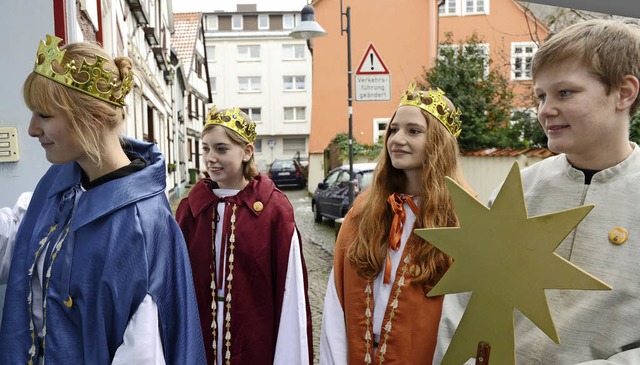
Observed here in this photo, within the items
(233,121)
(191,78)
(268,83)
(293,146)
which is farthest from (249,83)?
(233,121)

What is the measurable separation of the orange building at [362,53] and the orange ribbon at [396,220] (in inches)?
804

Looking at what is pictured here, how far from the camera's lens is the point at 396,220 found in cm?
244

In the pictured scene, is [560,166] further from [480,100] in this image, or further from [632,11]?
[480,100]

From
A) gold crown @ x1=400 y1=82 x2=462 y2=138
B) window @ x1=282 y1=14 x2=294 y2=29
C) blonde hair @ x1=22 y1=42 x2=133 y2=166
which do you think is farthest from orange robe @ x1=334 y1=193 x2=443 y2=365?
window @ x1=282 y1=14 x2=294 y2=29

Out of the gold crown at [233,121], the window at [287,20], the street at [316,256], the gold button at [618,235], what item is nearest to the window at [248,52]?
the window at [287,20]

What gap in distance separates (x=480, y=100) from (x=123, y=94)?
11.1 metres

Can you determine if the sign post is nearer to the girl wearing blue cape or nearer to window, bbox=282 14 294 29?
the girl wearing blue cape

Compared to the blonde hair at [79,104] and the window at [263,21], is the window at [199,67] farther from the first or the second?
the blonde hair at [79,104]

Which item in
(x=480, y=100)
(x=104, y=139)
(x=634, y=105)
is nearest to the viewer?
(x=634, y=105)

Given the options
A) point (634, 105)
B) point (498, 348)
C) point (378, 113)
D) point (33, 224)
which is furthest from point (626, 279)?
point (378, 113)

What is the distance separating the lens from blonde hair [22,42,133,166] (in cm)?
184

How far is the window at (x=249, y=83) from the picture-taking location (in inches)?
1911

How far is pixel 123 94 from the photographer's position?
2.00 m

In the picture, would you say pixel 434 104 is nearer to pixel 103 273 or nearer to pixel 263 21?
pixel 103 273
